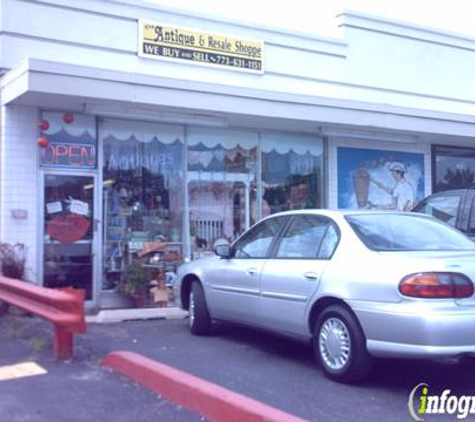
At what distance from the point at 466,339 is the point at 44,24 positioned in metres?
8.36

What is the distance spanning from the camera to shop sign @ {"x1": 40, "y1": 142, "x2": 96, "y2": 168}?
10875mm

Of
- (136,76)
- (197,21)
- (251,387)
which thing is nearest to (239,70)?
(197,21)

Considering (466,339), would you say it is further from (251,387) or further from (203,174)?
(203,174)

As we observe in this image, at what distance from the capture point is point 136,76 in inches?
410

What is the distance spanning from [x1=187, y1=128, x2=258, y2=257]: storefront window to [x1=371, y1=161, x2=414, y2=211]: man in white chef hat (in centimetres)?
317

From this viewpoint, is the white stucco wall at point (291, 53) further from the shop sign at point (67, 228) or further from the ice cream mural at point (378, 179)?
the shop sign at point (67, 228)

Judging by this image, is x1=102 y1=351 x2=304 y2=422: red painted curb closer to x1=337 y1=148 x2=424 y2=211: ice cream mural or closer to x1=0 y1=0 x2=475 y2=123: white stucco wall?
x1=0 y1=0 x2=475 y2=123: white stucco wall

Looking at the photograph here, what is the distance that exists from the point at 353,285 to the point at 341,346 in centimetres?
55

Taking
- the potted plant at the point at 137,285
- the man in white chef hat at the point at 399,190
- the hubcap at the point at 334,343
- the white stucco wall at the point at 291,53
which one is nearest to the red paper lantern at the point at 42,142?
the white stucco wall at the point at 291,53

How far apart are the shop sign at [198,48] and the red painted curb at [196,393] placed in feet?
22.8

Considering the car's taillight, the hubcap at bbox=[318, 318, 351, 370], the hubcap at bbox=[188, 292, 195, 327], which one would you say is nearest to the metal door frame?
the hubcap at bbox=[188, 292, 195, 327]

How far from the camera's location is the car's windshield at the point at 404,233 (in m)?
6.50

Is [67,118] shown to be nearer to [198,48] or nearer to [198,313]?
[198,48]

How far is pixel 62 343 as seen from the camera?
7.00m
